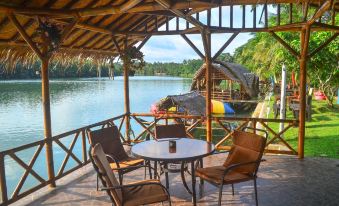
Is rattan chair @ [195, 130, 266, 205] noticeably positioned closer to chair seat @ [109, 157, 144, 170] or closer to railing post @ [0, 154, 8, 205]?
chair seat @ [109, 157, 144, 170]

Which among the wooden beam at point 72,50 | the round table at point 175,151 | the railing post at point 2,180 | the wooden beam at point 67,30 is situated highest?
the wooden beam at point 67,30

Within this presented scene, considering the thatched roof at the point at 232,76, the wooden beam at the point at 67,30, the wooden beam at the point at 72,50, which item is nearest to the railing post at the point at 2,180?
the wooden beam at the point at 67,30

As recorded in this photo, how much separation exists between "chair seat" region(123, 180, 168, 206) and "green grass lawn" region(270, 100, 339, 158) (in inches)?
209

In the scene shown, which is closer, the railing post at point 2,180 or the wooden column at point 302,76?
the railing post at point 2,180

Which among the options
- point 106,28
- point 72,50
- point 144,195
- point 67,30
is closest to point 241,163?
point 144,195

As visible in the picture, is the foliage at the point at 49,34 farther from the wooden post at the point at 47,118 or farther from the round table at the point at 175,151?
the round table at the point at 175,151

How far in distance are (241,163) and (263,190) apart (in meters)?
1.29

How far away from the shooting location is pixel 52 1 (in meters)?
4.74

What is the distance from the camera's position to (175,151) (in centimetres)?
404

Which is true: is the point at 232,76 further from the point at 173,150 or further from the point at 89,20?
the point at 173,150

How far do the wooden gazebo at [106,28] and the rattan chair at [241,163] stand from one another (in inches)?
79.7

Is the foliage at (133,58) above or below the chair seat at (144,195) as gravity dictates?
above

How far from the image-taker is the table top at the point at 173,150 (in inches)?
148

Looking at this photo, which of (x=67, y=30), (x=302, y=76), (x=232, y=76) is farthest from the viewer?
(x=232, y=76)
